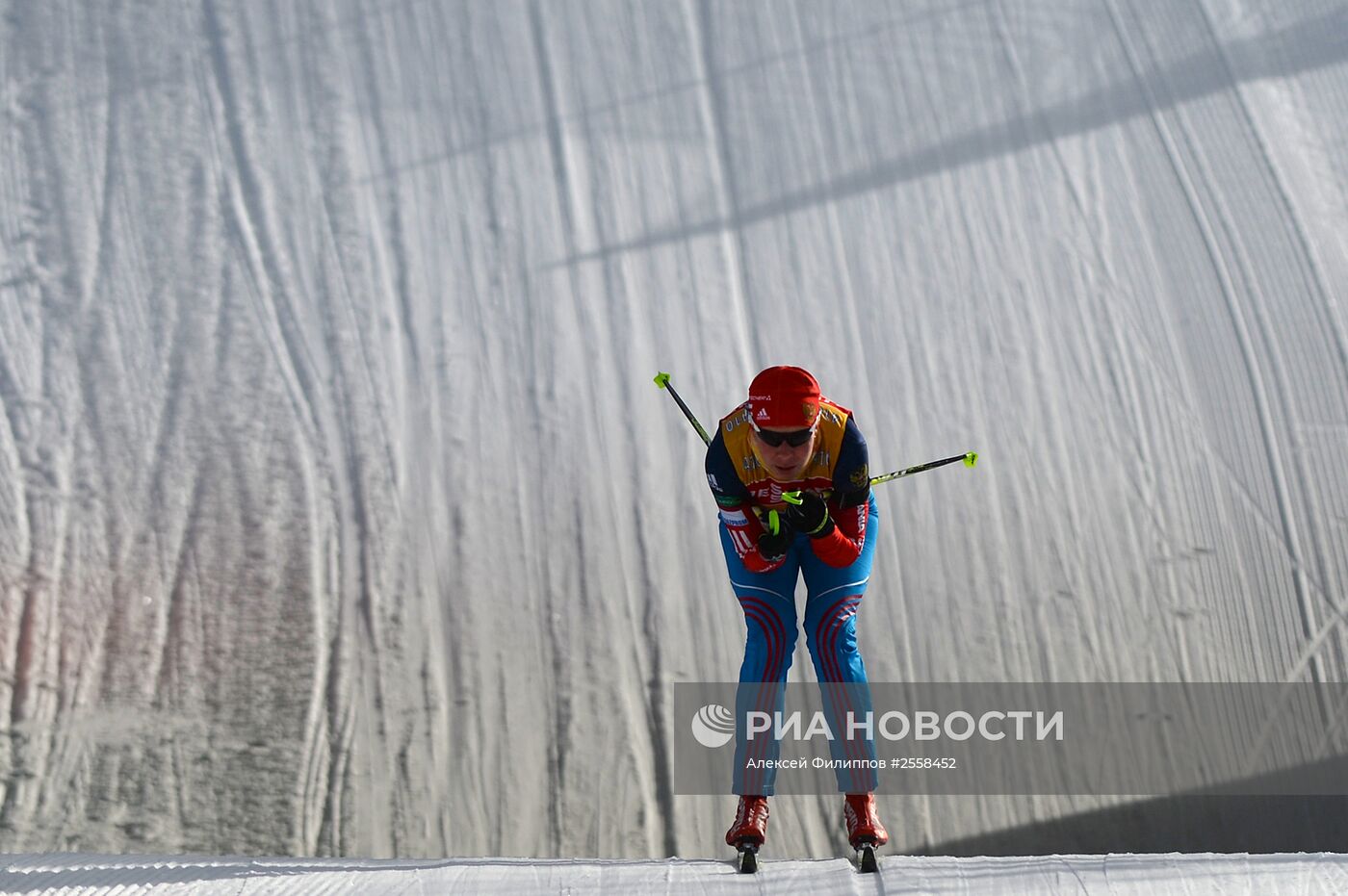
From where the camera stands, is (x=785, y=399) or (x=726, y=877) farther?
(x=726, y=877)

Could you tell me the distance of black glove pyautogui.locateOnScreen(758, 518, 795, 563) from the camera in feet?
8.71

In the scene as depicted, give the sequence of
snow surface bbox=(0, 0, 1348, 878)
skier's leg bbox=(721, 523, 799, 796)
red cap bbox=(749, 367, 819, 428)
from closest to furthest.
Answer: red cap bbox=(749, 367, 819, 428), skier's leg bbox=(721, 523, 799, 796), snow surface bbox=(0, 0, 1348, 878)

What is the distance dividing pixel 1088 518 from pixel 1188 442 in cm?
63

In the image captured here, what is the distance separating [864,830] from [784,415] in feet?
3.35

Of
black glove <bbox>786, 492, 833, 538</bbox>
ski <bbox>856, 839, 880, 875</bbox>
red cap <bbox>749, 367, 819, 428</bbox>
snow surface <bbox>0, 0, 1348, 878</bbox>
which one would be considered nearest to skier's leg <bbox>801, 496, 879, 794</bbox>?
ski <bbox>856, 839, 880, 875</bbox>

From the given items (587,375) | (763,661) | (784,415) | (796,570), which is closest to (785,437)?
(784,415)

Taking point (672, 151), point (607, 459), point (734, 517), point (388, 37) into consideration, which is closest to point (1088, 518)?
point (607, 459)

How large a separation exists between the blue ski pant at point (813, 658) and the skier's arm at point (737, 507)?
0.08m

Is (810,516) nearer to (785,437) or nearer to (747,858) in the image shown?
(785,437)

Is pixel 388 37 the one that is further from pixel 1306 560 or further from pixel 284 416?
pixel 1306 560

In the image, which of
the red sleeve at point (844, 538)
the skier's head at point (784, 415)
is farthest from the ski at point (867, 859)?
the skier's head at point (784, 415)

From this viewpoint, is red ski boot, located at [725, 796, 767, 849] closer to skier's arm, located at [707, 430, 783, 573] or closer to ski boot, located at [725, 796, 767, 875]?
ski boot, located at [725, 796, 767, 875]

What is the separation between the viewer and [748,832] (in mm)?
2697

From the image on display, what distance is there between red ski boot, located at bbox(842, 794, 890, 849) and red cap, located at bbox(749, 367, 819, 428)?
94 cm
